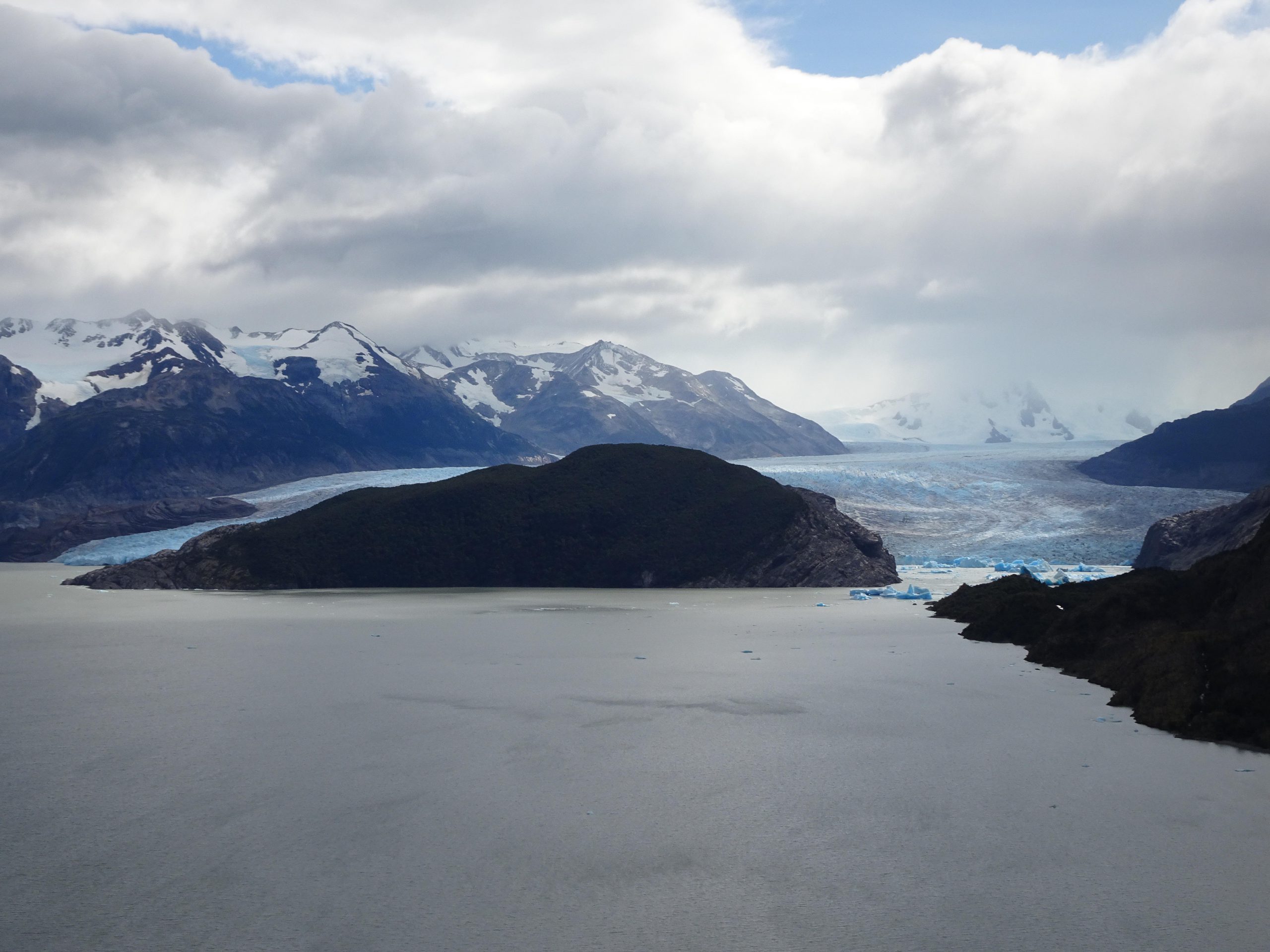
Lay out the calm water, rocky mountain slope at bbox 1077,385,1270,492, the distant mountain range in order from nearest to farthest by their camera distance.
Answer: the calm water → rocky mountain slope at bbox 1077,385,1270,492 → the distant mountain range

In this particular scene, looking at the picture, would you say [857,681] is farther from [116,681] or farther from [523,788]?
[116,681]

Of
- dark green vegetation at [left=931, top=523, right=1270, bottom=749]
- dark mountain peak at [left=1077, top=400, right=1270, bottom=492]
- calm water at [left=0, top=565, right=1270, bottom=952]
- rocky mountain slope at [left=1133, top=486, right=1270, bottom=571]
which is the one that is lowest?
calm water at [left=0, top=565, right=1270, bottom=952]

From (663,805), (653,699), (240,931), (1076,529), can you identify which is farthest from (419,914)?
(1076,529)

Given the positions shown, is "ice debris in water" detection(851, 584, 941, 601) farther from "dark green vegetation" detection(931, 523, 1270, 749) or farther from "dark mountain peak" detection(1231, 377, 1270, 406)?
"dark mountain peak" detection(1231, 377, 1270, 406)

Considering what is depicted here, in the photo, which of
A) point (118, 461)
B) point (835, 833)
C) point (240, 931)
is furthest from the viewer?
point (118, 461)

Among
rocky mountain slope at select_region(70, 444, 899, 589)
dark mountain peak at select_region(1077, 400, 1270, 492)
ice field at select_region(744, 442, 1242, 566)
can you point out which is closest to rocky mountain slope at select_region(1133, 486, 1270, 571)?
ice field at select_region(744, 442, 1242, 566)

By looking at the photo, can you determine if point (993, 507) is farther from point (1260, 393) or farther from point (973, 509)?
point (1260, 393)
